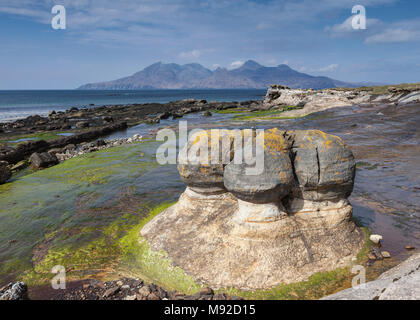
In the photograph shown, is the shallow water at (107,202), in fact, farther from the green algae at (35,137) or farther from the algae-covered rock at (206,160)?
the green algae at (35,137)

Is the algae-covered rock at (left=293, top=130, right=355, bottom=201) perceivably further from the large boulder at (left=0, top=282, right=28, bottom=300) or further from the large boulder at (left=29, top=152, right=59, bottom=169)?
the large boulder at (left=29, top=152, right=59, bottom=169)

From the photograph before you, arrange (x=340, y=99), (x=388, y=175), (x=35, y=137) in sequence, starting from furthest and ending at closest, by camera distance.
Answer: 1. (x=340, y=99)
2. (x=35, y=137)
3. (x=388, y=175)

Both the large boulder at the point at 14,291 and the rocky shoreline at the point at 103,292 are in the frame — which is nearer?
the rocky shoreline at the point at 103,292

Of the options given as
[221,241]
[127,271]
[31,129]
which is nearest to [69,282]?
[127,271]

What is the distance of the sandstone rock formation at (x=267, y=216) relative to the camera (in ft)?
21.7

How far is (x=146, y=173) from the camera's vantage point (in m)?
16.9

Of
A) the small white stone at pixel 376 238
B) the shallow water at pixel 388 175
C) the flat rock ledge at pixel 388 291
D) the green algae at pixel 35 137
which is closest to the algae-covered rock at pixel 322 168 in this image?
the small white stone at pixel 376 238

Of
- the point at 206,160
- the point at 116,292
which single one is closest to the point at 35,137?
the point at 206,160

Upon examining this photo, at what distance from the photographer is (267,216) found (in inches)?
271

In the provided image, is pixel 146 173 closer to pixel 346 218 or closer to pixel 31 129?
pixel 346 218

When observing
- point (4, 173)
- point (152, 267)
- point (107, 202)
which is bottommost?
point (152, 267)

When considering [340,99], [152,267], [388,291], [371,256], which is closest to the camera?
[388,291]

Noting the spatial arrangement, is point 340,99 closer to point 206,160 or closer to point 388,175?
point 388,175

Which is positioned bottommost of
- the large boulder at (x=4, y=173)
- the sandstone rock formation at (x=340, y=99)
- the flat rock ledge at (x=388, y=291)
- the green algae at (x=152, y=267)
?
the green algae at (x=152, y=267)
